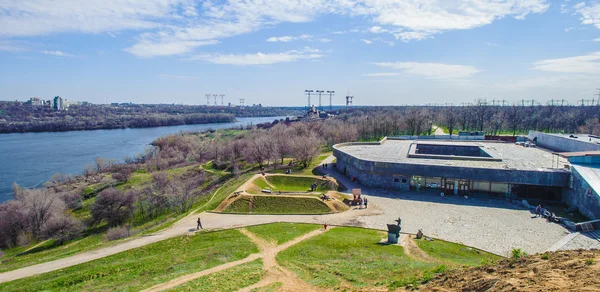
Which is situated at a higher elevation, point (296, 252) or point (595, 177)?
point (595, 177)

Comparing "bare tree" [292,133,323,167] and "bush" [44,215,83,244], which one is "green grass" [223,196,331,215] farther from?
"bare tree" [292,133,323,167]

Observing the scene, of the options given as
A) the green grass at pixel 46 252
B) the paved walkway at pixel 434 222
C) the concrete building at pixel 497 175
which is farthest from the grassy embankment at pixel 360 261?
the green grass at pixel 46 252

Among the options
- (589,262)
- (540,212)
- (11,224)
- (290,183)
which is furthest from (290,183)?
(589,262)

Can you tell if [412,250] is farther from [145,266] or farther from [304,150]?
[304,150]

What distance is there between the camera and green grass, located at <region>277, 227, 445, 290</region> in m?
16.1

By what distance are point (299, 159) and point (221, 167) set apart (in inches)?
582

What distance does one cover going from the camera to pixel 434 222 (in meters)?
28.0

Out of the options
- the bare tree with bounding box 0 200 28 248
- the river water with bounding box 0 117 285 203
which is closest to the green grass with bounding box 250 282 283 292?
the bare tree with bounding box 0 200 28 248

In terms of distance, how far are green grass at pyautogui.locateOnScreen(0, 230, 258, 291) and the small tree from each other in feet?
53.8

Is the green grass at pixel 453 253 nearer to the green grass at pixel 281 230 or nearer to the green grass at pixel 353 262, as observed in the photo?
the green grass at pixel 353 262

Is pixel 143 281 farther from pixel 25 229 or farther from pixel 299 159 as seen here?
pixel 299 159

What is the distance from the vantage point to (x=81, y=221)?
36781 millimetres

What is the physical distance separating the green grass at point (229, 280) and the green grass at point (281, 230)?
15.4 feet

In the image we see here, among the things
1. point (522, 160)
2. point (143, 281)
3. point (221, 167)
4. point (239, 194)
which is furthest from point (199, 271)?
point (221, 167)
